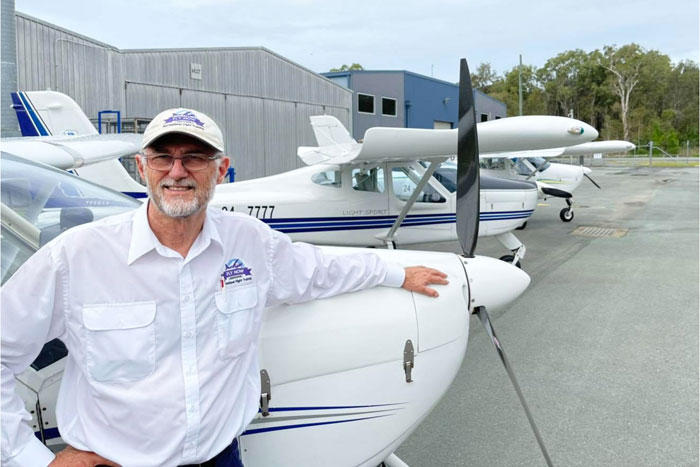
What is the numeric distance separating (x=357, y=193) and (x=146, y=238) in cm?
624

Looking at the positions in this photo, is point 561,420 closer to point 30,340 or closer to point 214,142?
point 214,142

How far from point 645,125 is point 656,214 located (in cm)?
6031

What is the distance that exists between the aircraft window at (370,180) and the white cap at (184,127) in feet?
20.2

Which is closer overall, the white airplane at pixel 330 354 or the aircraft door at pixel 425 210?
the white airplane at pixel 330 354

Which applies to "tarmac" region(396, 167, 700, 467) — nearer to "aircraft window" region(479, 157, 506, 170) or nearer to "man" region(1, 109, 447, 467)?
"man" region(1, 109, 447, 467)

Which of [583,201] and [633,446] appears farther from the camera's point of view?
[583,201]

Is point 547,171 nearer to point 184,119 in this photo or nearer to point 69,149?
point 69,149

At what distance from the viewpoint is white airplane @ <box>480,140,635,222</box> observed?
43.1 feet

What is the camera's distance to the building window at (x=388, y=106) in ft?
97.9

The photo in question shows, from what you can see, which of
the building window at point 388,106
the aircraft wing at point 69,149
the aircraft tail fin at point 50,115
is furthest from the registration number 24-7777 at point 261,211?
the building window at point 388,106

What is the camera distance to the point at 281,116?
62.6ft

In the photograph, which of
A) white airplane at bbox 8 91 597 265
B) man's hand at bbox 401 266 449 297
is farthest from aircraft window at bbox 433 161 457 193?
man's hand at bbox 401 266 449 297

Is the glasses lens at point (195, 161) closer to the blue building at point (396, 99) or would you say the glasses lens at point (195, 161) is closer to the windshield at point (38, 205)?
the windshield at point (38, 205)

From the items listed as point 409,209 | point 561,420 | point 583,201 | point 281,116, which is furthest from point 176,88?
point 561,420
